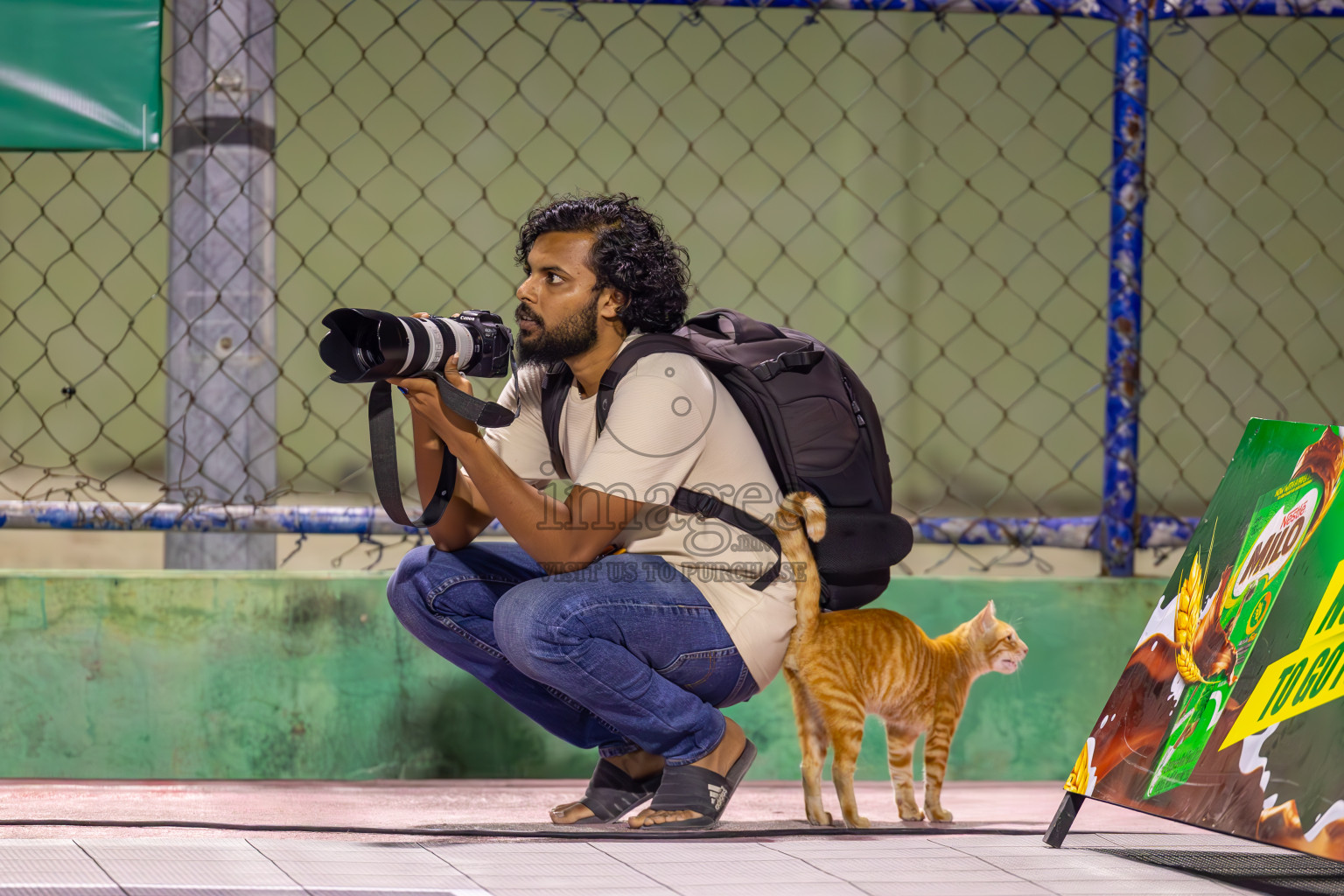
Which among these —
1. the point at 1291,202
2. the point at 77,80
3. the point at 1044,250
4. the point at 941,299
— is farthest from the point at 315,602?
the point at 1291,202

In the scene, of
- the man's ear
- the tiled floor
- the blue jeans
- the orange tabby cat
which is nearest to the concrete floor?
the tiled floor

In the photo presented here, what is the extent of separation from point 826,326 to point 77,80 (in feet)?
9.85

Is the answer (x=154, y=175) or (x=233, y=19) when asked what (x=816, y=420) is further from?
(x=154, y=175)

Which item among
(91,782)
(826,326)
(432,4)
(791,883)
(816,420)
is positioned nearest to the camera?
(791,883)

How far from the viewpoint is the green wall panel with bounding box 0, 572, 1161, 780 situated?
2916mm

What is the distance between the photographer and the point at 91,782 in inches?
113

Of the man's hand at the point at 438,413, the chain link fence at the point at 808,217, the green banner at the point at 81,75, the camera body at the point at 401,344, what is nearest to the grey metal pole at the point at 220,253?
the green banner at the point at 81,75

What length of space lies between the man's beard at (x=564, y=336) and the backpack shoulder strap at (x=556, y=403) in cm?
12

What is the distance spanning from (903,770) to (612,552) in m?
0.72

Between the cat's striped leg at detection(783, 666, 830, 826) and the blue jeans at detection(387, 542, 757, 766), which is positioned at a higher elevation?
the blue jeans at detection(387, 542, 757, 766)

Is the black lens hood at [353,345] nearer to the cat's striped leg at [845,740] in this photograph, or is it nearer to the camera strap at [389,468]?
the camera strap at [389,468]

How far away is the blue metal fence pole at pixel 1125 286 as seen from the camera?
305 centimetres

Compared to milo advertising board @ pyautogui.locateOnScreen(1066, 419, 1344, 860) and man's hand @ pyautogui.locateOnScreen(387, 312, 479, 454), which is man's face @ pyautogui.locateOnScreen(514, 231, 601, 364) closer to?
man's hand @ pyautogui.locateOnScreen(387, 312, 479, 454)

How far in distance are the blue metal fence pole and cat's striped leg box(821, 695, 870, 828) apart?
105 cm
